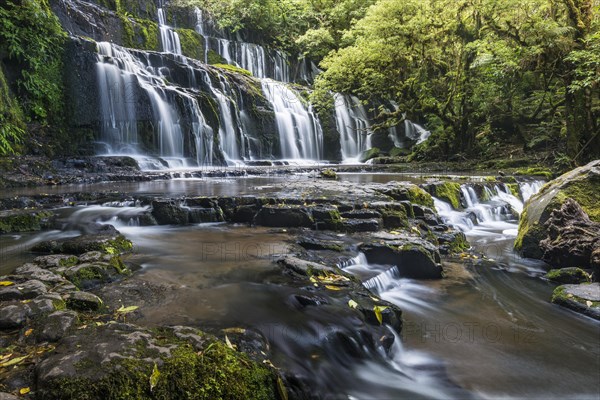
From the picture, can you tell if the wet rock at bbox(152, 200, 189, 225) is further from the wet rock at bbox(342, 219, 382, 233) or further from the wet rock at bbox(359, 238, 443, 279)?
the wet rock at bbox(359, 238, 443, 279)

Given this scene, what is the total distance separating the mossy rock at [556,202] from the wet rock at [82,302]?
6722mm

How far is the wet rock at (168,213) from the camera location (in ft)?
23.1

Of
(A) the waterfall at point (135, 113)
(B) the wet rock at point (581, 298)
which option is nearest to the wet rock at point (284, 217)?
(B) the wet rock at point (581, 298)


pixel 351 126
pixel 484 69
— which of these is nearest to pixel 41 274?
pixel 484 69

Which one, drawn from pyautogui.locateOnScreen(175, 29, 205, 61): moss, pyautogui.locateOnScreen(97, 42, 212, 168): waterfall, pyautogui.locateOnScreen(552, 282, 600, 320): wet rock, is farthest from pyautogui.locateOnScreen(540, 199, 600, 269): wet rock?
pyautogui.locateOnScreen(175, 29, 205, 61): moss

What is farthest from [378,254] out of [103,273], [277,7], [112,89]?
[277,7]

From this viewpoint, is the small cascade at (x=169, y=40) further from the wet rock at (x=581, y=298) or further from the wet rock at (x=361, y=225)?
the wet rock at (x=581, y=298)

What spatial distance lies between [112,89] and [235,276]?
13829 millimetres

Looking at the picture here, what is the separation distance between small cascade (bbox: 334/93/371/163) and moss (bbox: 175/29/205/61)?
9768 millimetres

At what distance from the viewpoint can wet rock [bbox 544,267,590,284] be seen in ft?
16.9

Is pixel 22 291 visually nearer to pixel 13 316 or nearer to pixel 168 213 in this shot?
pixel 13 316

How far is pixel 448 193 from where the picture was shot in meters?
9.76

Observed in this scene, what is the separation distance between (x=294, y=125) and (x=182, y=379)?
20.0 metres

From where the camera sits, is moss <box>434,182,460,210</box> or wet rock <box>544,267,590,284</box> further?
moss <box>434,182,460,210</box>
